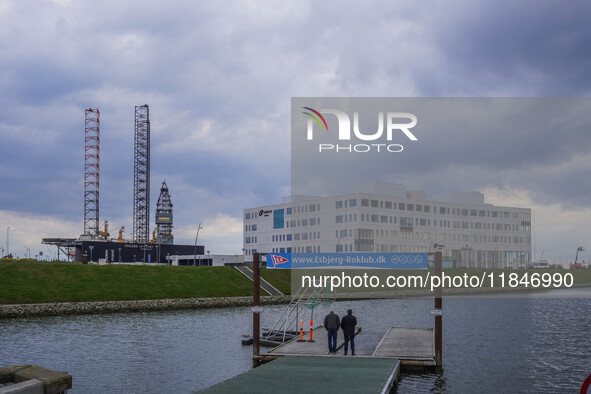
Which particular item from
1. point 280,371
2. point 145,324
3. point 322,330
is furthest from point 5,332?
point 280,371

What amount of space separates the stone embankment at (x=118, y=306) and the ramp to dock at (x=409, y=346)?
41.9 metres

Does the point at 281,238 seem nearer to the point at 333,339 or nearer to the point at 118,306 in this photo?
the point at 118,306

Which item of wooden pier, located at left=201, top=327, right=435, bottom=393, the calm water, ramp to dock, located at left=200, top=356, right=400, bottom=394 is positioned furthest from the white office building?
ramp to dock, located at left=200, top=356, right=400, bottom=394

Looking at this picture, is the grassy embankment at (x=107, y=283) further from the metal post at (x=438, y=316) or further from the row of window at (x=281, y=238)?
the row of window at (x=281, y=238)

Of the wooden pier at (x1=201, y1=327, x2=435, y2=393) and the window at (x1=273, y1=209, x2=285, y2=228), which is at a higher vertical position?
the window at (x1=273, y1=209, x2=285, y2=228)

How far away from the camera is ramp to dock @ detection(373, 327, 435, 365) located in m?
31.6

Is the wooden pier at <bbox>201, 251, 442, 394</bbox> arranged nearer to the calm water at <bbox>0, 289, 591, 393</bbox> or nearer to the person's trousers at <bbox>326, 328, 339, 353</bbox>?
the person's trousers at <bbox>326, 328, 339, 353</bbox>

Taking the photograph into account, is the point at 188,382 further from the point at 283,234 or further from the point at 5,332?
the point at 283,234

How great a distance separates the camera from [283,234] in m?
178

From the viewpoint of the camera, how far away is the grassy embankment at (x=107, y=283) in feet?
244

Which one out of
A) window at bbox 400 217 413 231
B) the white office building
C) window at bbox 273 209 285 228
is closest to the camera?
the white office building

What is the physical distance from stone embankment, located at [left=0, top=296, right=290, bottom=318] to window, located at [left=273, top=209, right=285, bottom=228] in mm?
85439

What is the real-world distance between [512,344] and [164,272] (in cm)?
6487

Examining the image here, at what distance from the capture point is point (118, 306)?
7500cm
